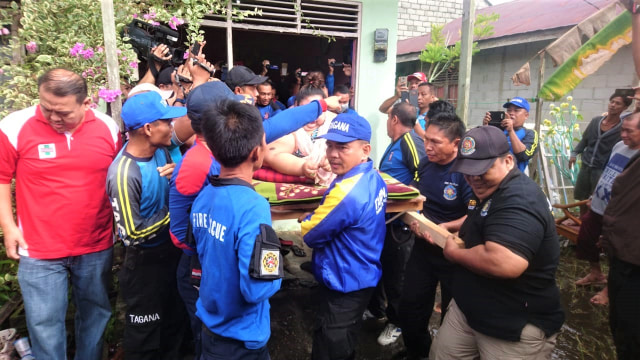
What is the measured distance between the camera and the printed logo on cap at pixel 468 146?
6.55 ft

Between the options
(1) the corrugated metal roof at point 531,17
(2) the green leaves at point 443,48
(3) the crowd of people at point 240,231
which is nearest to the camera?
(3) the crowd of people at point 240,231

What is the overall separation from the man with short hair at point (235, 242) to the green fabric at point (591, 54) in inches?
224

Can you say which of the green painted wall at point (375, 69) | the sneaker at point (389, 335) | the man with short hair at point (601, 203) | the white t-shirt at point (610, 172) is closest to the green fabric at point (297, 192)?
the sneaker at point (389, 335)

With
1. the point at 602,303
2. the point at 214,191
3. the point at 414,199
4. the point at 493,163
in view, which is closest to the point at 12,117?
the point at 214,191

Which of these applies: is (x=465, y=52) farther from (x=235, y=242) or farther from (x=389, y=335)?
(x=235, y=242)

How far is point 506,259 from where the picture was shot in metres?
1.78

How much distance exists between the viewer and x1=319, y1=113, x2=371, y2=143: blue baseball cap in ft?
7.78

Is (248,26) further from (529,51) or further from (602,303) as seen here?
(529,51)

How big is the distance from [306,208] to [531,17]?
12265mm

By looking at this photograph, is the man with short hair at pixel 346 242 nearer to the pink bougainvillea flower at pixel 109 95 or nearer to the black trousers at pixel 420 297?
the black trousers at pixel 420 297

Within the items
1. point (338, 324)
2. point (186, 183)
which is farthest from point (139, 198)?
point (338, 324)

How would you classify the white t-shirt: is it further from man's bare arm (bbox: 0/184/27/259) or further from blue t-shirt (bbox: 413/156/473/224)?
man's bare arm (bbox: 0/184/27/259)

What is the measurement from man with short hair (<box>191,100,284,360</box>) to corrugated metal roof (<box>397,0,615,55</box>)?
945 cm

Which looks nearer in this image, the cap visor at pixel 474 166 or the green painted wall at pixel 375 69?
the cap visor at pixel 474 166
